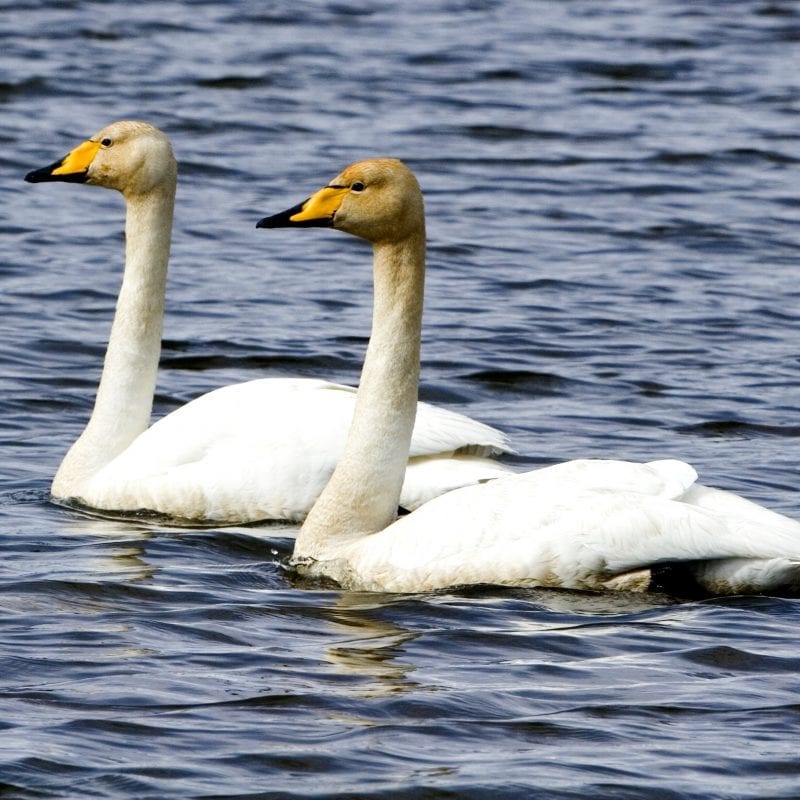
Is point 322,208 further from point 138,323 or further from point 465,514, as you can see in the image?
point 138,323

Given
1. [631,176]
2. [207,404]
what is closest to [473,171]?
[631,176]

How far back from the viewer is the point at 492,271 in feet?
51.2

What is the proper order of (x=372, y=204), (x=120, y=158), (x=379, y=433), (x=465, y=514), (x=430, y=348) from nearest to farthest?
(x=465, y=514), (x=372, y=204), (x=379, y=433), (x=120, y=158), (x=430, y=348)

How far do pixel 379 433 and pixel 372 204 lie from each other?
3.09ft

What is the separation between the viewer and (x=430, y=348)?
13.4 m

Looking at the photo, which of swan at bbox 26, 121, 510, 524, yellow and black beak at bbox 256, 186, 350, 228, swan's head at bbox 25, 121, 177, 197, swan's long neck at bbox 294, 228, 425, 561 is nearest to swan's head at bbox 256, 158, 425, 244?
yellow and black beak at bbox 256, 186, 350, 228

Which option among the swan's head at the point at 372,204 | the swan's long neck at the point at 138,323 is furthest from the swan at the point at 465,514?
the swan's long neck at the point at 138,323

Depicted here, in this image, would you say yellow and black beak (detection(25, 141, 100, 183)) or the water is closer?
the water

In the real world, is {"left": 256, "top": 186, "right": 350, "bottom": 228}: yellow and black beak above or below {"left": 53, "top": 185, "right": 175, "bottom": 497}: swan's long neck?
above

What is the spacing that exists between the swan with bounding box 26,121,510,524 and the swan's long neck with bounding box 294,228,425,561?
0.75 m

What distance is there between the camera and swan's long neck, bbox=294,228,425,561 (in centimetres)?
839

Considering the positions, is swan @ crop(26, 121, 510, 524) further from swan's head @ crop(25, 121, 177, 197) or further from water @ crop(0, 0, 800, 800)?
water @ crop(0, 0, 800, 800)

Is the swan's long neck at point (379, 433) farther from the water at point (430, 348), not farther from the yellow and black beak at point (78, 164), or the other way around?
the yellow and black beak at point (78, 164)

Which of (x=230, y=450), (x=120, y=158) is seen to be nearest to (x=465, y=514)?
(x=230, y=450)
